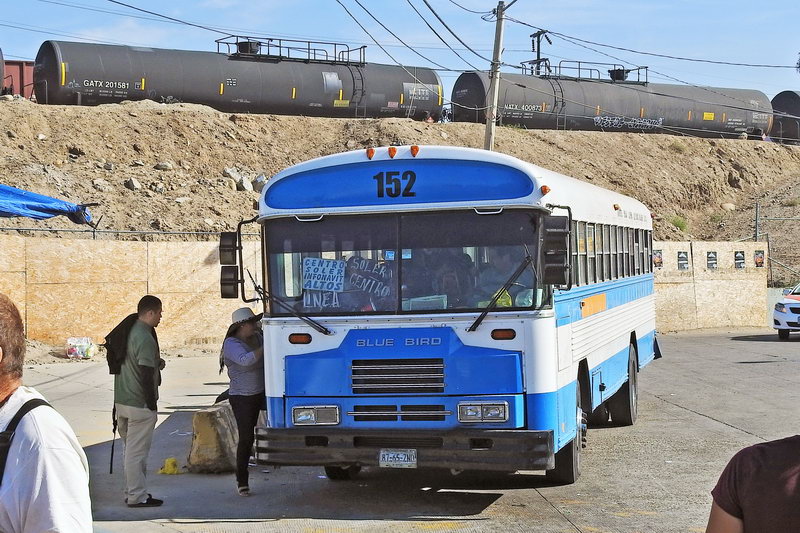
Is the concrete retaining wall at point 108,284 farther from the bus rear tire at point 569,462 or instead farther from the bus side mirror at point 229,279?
the bus rear tire at point 569,462

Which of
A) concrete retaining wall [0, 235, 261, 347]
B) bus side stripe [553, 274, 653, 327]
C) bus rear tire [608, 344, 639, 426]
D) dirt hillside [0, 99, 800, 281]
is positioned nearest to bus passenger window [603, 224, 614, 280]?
bus side stripe [553, 274, 653, 327]

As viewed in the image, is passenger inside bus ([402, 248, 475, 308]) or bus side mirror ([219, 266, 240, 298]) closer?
passenger inside bus ([402, 248, 475, 308])

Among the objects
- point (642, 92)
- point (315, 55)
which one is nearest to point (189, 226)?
point (315, 55)

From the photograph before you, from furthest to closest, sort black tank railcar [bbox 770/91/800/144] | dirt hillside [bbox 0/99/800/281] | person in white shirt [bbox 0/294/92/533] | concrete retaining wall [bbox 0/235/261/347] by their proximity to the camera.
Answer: black tank railcar [bbox 770/91/800/144] < dirt hillside [bbox 0/99/800/281] < concrete retaining wall [bbox 0/235/261/347] < person in white shirt [bbox 0/294/92/533]

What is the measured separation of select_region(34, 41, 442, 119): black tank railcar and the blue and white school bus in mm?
31047

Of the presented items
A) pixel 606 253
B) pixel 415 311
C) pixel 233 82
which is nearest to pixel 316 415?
pixel 415 311

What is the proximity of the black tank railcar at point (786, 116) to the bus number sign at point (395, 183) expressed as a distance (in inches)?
2193

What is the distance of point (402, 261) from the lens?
9.44 meters

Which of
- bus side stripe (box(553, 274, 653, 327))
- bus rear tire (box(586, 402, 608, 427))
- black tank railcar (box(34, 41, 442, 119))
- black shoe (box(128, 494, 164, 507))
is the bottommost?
bus rear tire (box(586, 402, 608, 427))

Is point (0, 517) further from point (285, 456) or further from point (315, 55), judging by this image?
point (315, 55)

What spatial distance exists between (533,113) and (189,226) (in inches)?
872

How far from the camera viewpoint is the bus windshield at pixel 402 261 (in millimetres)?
9266

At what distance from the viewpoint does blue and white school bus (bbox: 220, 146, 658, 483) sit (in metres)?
9.07

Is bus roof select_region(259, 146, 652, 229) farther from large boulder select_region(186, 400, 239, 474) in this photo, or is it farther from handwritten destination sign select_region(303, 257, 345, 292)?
large boulder select_region(186, 400, 239, 474)
